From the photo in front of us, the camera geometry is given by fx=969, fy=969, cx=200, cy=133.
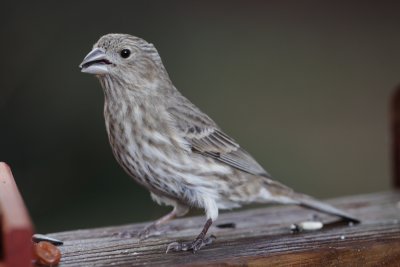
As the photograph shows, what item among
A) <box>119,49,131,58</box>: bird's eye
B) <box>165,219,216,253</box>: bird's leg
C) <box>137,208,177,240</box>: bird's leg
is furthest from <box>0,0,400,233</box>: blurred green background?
<box>165,219,216,253</box>: bird's leg

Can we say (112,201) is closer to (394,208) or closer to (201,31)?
(201,31)

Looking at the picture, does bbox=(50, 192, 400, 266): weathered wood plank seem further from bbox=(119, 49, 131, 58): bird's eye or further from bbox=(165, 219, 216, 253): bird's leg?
bbox=(119, 49, 131, 58): bird's eye

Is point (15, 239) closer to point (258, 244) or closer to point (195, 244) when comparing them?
point (195, 244)

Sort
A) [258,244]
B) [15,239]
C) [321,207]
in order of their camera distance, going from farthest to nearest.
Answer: [321,207]
[258,244]
[15,239]

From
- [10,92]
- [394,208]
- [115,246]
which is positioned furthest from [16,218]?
[10,92]

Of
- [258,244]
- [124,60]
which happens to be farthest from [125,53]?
[258,244]

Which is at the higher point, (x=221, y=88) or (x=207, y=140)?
(x=207, y=140)

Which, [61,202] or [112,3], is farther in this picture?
[112,3]
